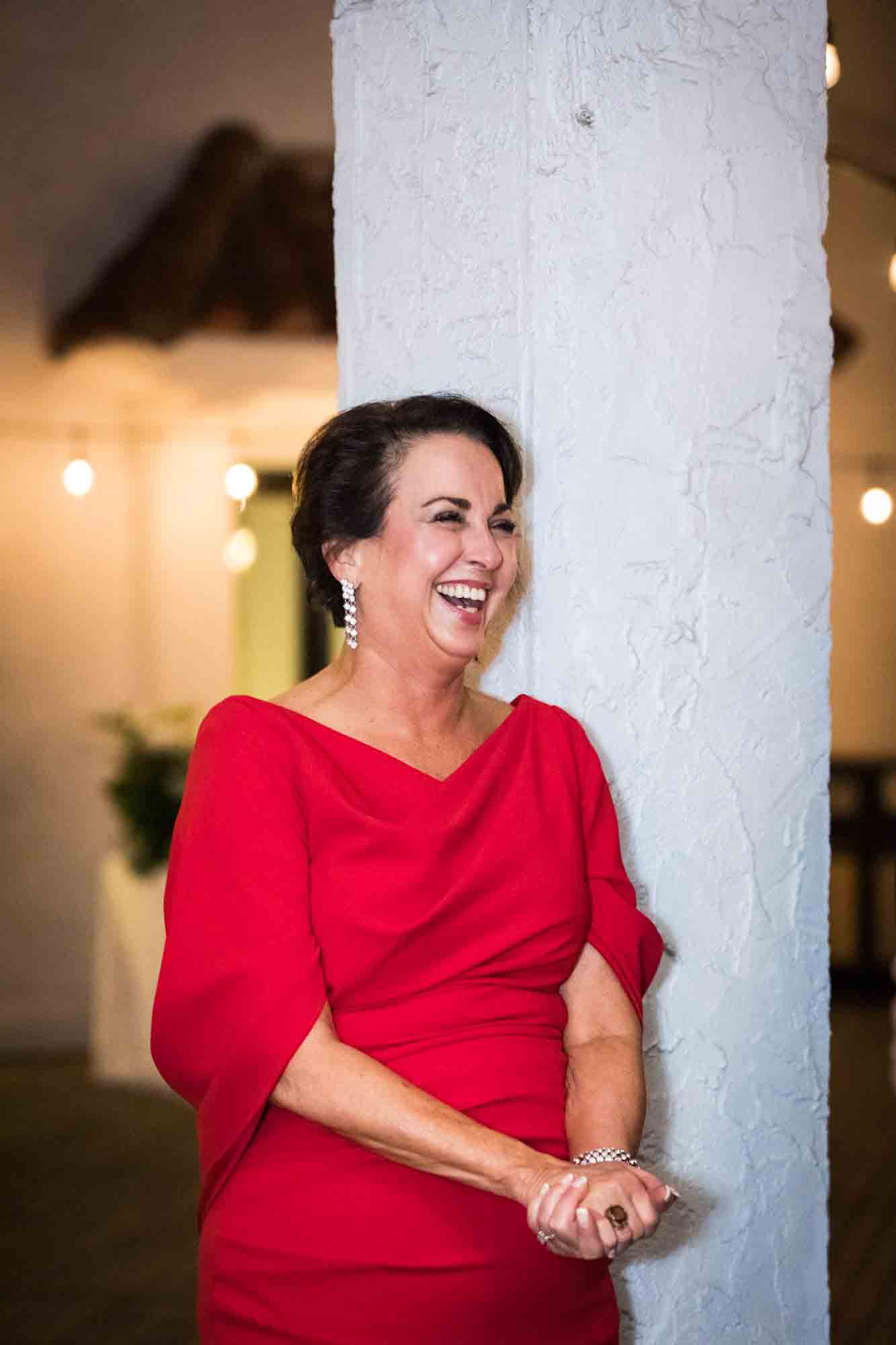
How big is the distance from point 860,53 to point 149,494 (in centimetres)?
389

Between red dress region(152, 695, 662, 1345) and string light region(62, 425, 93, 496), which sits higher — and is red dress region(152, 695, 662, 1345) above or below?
below

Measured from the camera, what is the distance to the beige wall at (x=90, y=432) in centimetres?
657

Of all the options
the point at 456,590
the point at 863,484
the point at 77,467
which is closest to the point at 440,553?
the point at 456,590

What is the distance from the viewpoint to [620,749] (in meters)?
1.97

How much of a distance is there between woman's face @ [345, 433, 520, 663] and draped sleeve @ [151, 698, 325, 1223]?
0.74 feet

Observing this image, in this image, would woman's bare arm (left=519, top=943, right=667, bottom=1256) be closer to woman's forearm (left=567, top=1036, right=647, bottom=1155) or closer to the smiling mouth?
woman's forearm (left=567, top=1036, right=647, bottom=1155)

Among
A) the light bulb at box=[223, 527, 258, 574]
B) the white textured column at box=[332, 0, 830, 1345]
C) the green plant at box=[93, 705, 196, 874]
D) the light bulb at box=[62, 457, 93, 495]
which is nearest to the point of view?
the white textured column at box=[332, 0, 830, 1345]

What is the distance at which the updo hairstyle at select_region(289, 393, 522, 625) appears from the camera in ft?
5.57

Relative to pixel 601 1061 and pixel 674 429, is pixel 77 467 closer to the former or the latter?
pixel 674 429

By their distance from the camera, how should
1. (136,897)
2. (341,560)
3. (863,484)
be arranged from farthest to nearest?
(863,484) → (136,897) → (341,560)

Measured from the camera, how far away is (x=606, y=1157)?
1.56m

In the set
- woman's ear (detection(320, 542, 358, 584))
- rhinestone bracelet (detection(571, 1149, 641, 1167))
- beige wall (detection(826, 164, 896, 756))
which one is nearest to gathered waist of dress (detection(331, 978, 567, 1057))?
rhinestone bracelet (detection(571, 1149, 641, 1167))

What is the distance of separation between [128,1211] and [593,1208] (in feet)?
10.8

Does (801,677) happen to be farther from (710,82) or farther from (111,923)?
(111,923)
